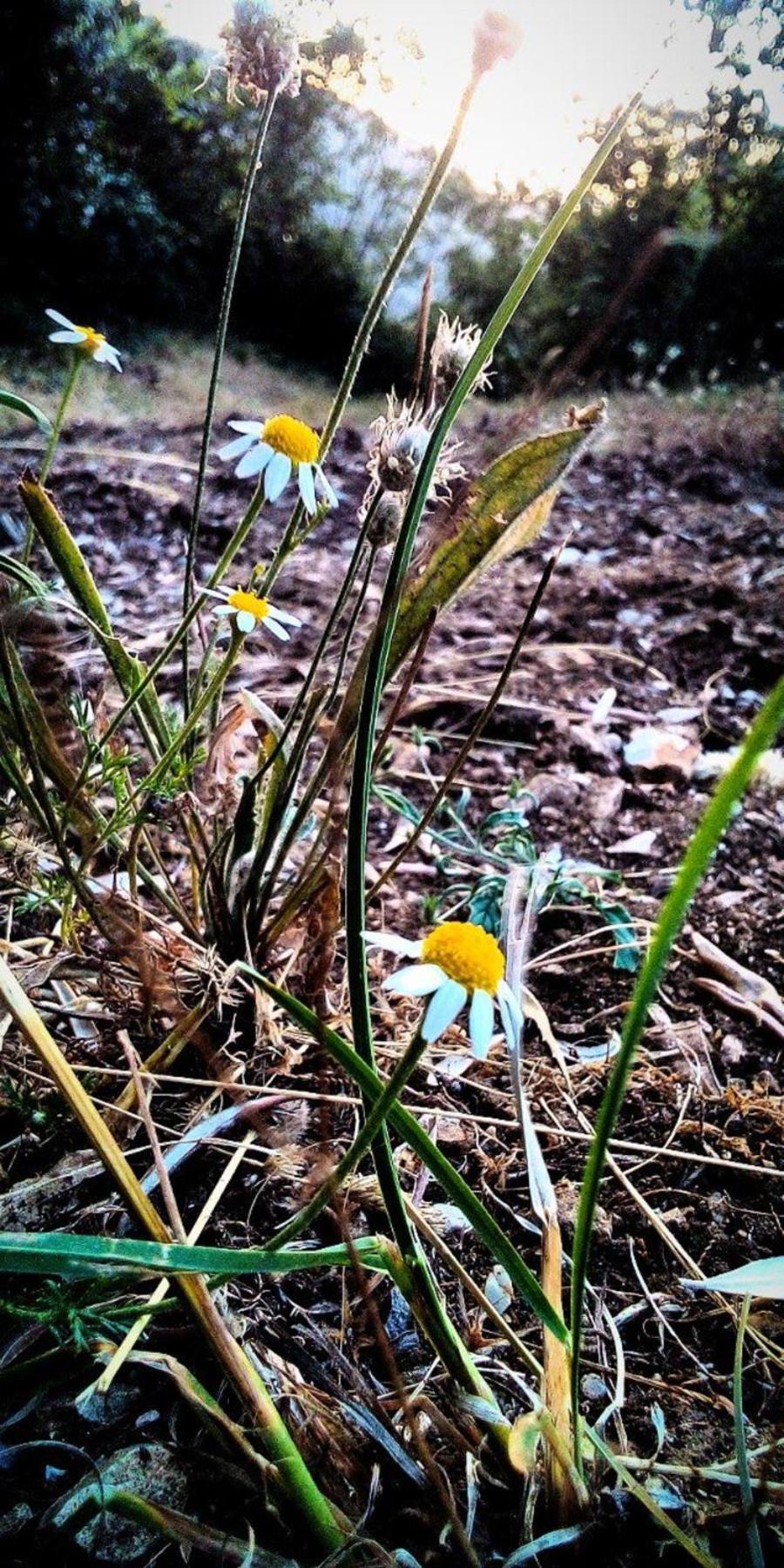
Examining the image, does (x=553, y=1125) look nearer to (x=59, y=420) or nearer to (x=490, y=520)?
(x=490, y=520)

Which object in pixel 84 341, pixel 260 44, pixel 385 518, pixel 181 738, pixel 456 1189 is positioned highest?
pixel 260 44

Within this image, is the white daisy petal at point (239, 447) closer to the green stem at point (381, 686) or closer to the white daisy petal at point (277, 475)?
the white daisy petal at point (277, 475)

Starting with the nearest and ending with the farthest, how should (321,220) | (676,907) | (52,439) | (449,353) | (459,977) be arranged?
(676,907) → (459,977) → (449,353) → (52,439) → (321,220)

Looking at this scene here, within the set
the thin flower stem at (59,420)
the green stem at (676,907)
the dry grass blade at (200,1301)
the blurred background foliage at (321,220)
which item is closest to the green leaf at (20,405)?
the thin flower stem at (59,420)

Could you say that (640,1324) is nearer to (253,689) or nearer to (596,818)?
(596,818)

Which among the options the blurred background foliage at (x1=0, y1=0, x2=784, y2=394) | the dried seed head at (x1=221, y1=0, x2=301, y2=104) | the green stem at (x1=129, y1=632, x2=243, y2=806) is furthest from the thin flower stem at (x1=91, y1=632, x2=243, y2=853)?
the blurred background foliage at (x1=0, y1=0, x2=784, y2=394)

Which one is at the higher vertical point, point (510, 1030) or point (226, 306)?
point (226, 306)

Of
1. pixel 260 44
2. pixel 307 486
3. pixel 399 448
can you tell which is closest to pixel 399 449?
pixel 399 448
